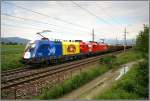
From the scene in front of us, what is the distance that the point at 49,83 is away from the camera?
736 inches

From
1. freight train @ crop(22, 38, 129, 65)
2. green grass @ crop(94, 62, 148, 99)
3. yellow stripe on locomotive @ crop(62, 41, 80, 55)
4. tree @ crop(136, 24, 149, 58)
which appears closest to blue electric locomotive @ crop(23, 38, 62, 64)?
freight train @ crop(22, 38, 129, 65)

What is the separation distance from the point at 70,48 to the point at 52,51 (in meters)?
6.11

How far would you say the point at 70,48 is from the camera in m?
35.2

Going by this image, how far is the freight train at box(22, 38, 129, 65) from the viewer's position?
1035 inches

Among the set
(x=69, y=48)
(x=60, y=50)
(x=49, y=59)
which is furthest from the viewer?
(x=69, y=48)

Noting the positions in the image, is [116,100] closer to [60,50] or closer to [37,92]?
[37,92]

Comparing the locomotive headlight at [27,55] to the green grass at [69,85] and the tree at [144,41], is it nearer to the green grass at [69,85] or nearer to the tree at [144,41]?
the green grass at [69,85]

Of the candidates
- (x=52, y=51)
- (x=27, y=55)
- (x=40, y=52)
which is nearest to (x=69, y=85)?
(x=27, y=55)

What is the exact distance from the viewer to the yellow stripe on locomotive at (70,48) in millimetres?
33088

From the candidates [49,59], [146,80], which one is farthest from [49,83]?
[49,59]

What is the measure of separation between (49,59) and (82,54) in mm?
12229

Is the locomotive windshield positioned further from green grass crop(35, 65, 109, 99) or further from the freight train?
green grass crop(35, 65, 109, 99)

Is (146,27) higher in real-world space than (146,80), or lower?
higher

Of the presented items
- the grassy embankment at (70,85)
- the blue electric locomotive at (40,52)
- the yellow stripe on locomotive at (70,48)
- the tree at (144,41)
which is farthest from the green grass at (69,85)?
the yellow stripe on locomotive at (70,48)
